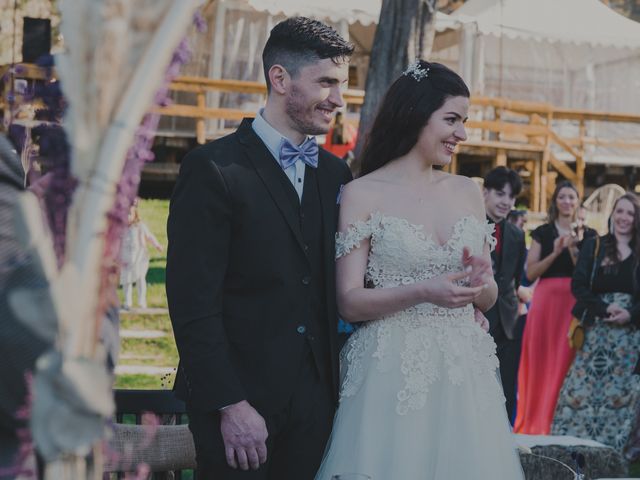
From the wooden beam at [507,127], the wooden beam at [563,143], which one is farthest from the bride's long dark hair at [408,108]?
the wooden beam at [563,143]

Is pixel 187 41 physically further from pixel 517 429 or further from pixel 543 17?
pixel 543 17

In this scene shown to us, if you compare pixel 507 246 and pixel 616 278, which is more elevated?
pixel 507 246

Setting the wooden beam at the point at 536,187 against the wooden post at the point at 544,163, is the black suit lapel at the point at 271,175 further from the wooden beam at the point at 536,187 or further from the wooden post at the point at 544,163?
the wooden post at the point at 544,163

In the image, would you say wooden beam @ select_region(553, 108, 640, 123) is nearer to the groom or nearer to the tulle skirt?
the tulle skirt

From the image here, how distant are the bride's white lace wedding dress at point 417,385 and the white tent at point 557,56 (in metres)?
16.5

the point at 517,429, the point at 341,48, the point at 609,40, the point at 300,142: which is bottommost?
the point at 517,429

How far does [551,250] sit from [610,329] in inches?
36.2

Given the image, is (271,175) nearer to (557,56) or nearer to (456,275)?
(456,275)

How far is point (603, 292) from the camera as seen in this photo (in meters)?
7.75

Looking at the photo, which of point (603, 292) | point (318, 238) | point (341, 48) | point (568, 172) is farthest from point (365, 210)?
point (568, 172)

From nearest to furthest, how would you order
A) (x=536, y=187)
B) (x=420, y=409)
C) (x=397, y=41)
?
1. (x=420, y=409)
2. (x=397, y=41)
3. (x=536, y=187)

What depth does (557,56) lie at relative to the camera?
21.7 metres

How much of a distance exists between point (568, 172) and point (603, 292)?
12205mm

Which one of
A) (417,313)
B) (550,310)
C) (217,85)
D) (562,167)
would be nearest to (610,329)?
→ (550,310)
